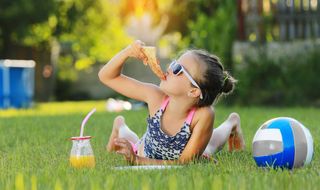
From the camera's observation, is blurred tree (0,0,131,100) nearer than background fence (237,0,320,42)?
No

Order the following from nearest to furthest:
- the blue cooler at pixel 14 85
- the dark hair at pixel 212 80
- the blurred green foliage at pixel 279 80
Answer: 1. the dark hair at pixel 212 80
2. the blurred green foliage at pixel 279 80
3. the blue cooler at pixel 14 85

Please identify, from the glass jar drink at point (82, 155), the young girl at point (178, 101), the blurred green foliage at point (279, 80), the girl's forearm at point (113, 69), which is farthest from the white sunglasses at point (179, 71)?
the blurred green foliage at point (279, 80)

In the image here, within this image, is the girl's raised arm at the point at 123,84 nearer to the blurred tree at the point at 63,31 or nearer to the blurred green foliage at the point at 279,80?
the blurred green foliage at the point at 279,80

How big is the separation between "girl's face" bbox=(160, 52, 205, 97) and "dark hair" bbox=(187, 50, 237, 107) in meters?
0.04

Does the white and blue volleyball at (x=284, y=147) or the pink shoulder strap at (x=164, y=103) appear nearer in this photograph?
the white and blue volleyball at (x=284, y=147)

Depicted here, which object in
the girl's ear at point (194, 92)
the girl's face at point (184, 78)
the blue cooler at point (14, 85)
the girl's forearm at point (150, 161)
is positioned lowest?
the blue cooler at point (14, 85)

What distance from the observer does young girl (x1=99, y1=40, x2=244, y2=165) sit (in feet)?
17.3

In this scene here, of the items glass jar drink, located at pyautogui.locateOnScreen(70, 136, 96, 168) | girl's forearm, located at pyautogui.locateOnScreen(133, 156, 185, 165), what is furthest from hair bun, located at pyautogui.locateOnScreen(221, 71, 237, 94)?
glass jar drink, located at pyautogui.locateOnScreen(70, 136, 96, 168)

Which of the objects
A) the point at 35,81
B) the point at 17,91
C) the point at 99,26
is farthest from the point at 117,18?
the point at 17,91

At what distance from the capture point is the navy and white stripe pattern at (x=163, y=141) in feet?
17.7

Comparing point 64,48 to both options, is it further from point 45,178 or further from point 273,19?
point 45,178

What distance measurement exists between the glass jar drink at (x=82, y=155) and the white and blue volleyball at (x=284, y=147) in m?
1.15

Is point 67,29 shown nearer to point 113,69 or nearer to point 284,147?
point 113,69

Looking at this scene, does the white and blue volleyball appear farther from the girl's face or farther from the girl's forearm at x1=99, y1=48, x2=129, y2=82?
the girl's forearm at x1=99, y1=48, x2=129, y2=82
